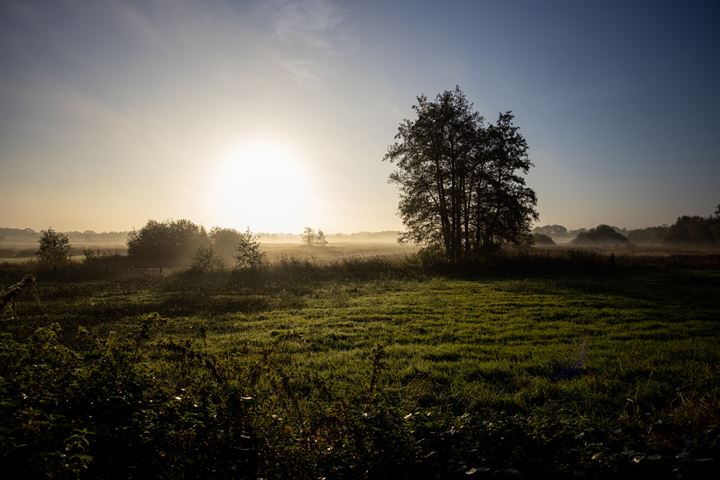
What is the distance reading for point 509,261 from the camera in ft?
107

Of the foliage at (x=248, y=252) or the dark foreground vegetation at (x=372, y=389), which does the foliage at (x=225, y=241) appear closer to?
the foliage at (x=248, y=252)

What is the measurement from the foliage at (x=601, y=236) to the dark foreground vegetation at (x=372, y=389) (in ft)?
375

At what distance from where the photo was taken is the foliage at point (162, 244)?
5362 cm

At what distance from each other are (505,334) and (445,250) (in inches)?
1001

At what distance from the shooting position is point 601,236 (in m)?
122

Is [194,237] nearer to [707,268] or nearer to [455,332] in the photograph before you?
[455,332]

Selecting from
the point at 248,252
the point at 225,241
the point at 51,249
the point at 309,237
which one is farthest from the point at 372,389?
the point at 309,237

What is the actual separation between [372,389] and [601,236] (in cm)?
13957

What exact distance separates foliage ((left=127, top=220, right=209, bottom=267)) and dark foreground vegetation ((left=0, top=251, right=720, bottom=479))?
3581 cm

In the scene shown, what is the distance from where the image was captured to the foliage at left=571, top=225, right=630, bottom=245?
11781 centimetres

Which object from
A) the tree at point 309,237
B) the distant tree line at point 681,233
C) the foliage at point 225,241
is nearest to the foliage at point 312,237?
the tree at point 309,237

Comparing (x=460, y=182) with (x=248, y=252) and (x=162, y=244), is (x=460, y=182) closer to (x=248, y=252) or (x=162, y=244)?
(x=248, y=252)

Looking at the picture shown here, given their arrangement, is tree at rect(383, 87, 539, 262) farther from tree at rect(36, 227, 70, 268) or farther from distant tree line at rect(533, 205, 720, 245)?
distant tree line at rect(533, 205, 720, 245)

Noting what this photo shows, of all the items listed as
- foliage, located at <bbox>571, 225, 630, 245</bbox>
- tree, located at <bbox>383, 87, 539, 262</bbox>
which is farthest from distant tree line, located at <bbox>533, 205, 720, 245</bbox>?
tree, located at <bbox>383, 87, 539, 262</bbox>
